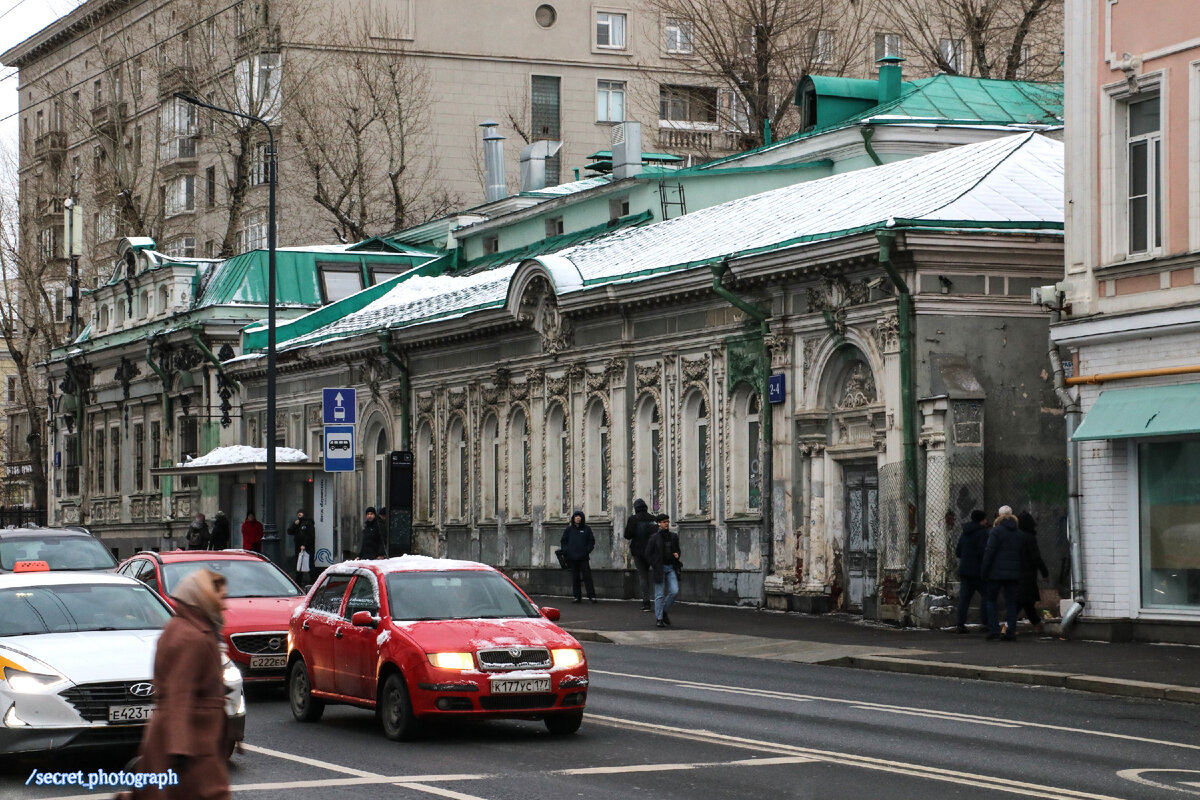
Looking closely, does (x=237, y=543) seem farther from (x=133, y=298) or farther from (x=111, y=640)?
(x=111, y=640)

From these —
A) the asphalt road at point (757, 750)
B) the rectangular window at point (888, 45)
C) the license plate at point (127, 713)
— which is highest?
the rectangular window at point (888, 45)

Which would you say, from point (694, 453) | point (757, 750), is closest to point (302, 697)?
point (757, 750)

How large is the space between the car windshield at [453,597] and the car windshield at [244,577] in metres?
4.18

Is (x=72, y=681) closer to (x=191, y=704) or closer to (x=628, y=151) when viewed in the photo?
(x=191, y=704)

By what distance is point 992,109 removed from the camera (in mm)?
42062

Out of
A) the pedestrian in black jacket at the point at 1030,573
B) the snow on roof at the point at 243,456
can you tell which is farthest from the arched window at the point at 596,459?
the pedestrian in black jacket at the point at 1030,573

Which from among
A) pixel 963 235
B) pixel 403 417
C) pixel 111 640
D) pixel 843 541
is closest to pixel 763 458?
pixel 843 541

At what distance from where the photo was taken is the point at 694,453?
36.0 m

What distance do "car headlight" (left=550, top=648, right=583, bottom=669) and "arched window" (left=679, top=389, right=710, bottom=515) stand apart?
19.6 metres

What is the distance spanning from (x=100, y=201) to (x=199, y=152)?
6.17 meters

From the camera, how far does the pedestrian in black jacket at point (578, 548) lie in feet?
118

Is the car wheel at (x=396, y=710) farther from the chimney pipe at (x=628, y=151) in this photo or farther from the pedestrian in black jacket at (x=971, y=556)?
the chimney pipe at (x=628, y=151)

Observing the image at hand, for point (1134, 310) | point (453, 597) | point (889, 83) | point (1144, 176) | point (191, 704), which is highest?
point (889, 83)

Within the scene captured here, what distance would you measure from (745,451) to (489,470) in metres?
10.3
